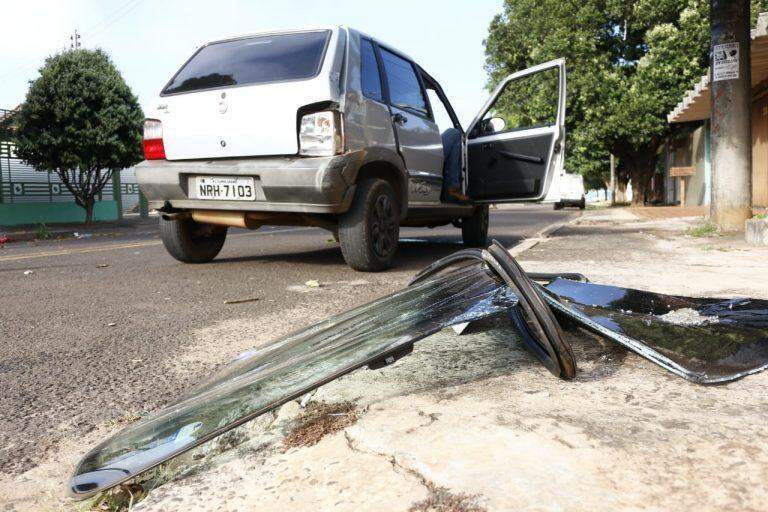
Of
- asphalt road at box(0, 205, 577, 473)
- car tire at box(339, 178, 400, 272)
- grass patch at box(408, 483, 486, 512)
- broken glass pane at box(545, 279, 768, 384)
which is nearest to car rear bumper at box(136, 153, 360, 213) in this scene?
car tire at box(339, 178, 400, 272)

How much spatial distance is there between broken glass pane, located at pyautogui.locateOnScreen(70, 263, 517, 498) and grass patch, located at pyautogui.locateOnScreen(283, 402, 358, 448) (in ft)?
0.41

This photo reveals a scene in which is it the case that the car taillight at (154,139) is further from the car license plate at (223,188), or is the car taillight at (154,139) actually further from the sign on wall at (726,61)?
the sign on wall at (726,61)

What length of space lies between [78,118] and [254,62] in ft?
44.9

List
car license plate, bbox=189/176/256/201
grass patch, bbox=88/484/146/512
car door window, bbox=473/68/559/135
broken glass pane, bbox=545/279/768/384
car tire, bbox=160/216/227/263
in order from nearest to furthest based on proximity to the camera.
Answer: grass patch, bbox=88/484/146/512 → broken glass pane, bbox=545/279/768/384 → car license plate, bbox=189/176/256/201 → car tire, bbox=160/216/227/263 → car door window, bbox=473/68/559/135

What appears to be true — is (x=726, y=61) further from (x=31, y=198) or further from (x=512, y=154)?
(x=31, y=198)

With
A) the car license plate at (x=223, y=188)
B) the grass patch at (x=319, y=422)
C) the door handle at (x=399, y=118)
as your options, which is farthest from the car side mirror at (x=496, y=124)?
the grass patch at (x=319, y=422)

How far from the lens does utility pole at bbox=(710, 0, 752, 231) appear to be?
278 inches

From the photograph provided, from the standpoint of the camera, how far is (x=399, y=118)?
4.98 m

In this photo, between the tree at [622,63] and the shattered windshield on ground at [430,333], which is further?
the tree at [622,63]

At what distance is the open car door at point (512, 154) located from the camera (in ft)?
19.5

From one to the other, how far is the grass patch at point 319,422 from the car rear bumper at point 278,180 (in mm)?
2606

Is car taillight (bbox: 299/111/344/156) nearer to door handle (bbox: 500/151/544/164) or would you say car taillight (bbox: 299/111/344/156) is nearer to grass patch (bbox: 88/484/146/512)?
door handle (bbox: 500/151/544/164)

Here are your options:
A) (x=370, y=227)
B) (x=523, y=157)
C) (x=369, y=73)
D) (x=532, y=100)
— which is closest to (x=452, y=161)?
(x=523, y=157)

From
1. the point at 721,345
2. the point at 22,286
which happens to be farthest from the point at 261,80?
the point at 721,345
